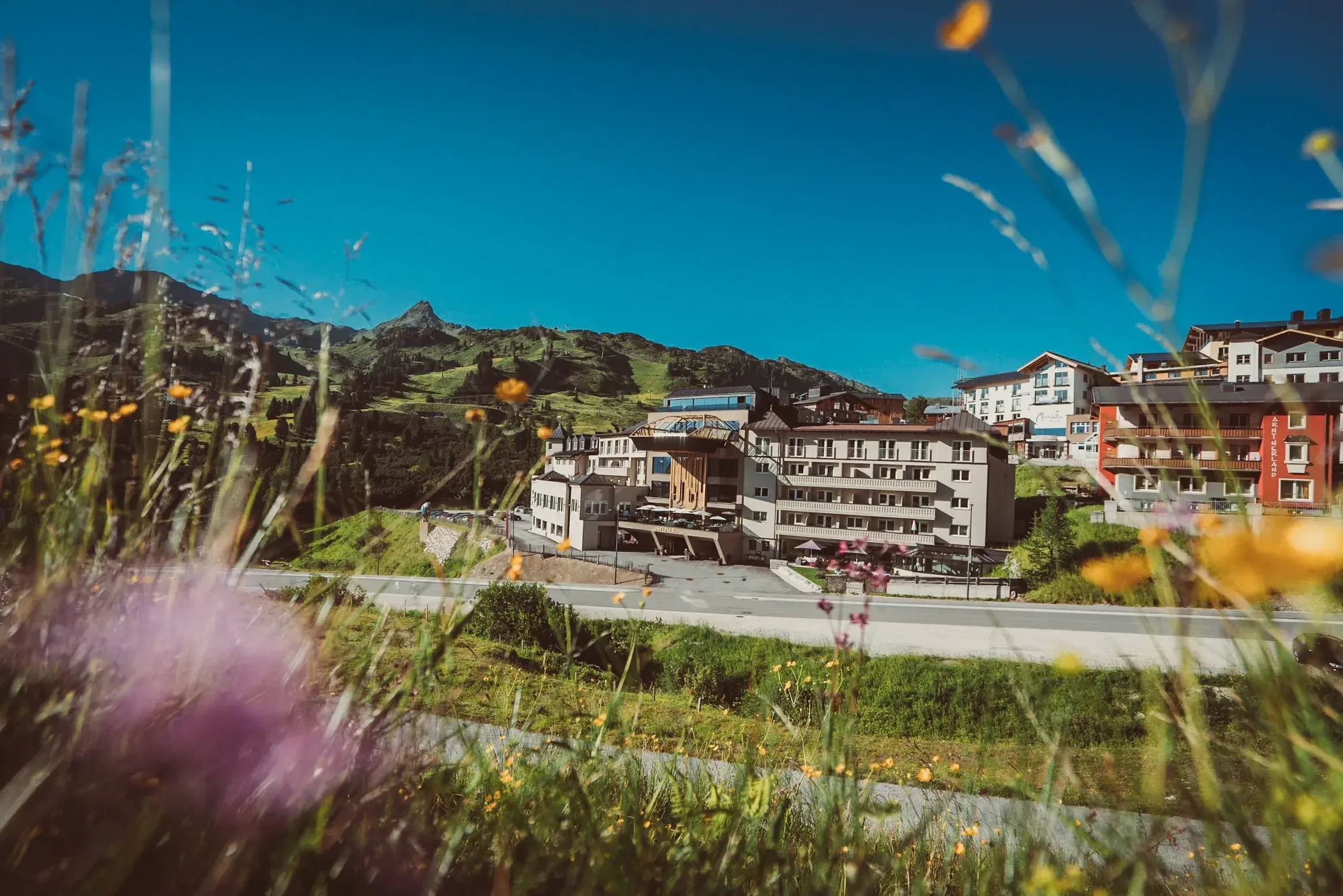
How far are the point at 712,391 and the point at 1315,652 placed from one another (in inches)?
1813

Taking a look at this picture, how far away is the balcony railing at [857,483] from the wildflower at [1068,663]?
3441 centimetres

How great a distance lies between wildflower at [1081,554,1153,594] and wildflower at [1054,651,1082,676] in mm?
130

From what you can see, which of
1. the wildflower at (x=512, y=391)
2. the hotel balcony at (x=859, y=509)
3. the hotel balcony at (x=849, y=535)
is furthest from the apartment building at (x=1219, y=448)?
the hotel balcony at (x=849, y=535)

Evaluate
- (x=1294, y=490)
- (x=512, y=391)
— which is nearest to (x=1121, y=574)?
(x=512, y=391)

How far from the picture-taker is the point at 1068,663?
1111 mm

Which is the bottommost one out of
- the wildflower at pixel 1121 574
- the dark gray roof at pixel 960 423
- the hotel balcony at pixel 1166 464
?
the wildflower at pixel 1121 574

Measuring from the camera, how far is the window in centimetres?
2417

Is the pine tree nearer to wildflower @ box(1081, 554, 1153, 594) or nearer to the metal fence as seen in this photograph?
the metal fence

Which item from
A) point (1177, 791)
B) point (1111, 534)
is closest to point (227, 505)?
point (1177, 791)

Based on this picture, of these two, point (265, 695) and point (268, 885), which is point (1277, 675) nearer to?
point (268, 885)

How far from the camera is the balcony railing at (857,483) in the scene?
33688mm

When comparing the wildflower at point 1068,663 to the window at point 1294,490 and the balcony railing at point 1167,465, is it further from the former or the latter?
the window at point 1294,490

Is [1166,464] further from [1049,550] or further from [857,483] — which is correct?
[857,483]

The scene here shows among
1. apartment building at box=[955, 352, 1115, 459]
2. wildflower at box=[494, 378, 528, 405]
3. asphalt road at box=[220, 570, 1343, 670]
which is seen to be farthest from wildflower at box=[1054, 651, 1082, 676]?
apartment building at box=[955, 352, 1115, 459]
